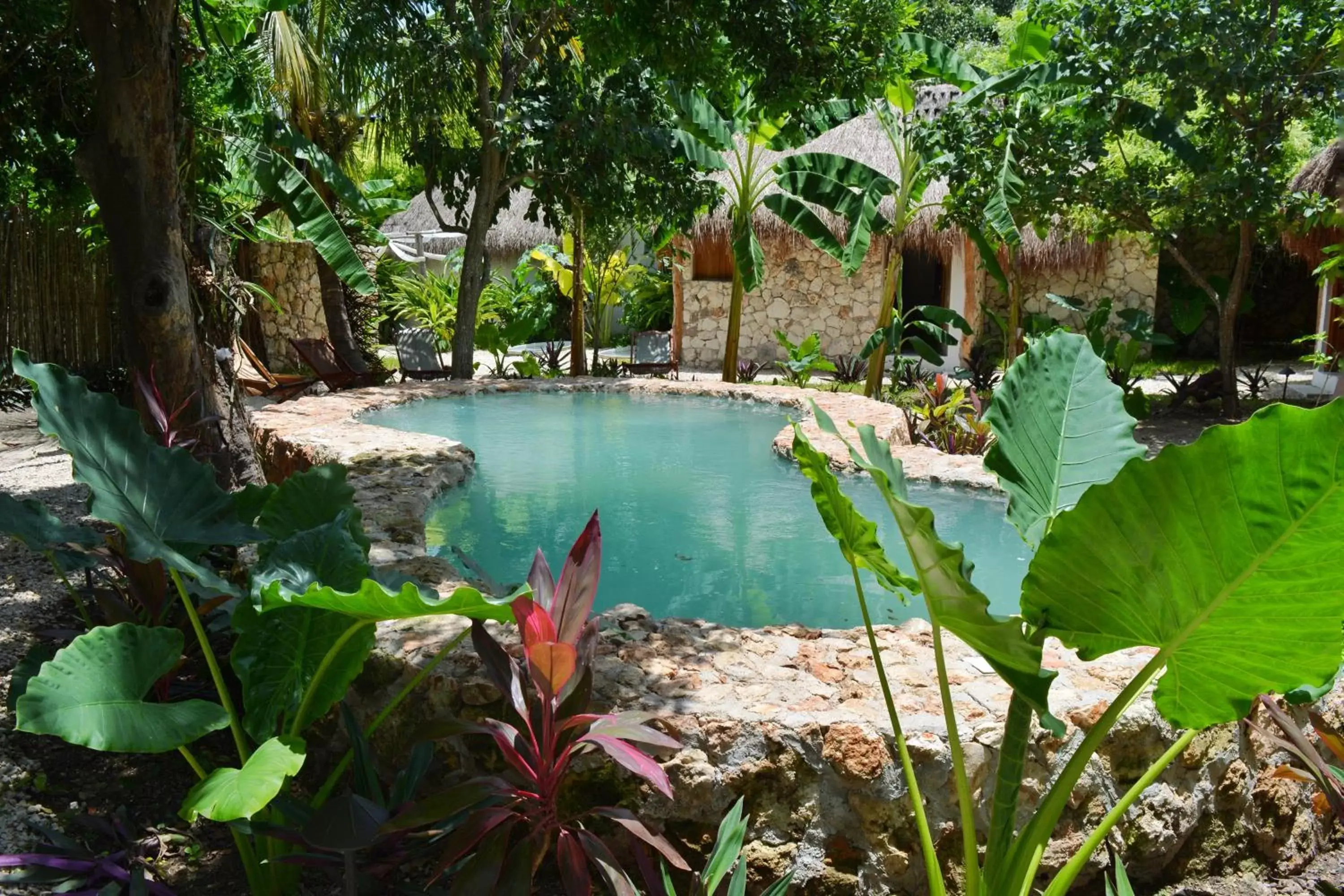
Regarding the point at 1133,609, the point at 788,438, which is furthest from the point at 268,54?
the point at 1133,609

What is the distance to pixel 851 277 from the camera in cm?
1454

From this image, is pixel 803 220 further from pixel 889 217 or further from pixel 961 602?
pixel 961 602

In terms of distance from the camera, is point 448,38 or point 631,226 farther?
point 631,226

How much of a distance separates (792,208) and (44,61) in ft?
27.7

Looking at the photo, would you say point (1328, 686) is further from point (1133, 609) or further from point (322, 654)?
point (322, 654)

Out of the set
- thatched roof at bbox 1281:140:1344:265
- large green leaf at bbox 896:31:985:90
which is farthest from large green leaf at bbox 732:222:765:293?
thatched roof at bbox 1281:140:1344:265

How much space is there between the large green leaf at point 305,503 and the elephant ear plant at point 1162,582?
1272 mm

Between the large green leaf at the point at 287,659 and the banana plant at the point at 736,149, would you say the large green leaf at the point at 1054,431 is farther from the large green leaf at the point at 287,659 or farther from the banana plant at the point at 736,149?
the banana plant at the point at 736,149

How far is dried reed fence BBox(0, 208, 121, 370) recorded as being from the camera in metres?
9.02

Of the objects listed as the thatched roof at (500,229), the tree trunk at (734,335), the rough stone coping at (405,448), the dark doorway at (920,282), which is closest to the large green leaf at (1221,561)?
the rough stone coping at (405,448)

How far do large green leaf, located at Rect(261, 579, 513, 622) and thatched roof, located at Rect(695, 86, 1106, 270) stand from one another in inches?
521

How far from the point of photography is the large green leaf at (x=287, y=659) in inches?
89.4

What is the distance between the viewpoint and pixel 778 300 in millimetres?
15938

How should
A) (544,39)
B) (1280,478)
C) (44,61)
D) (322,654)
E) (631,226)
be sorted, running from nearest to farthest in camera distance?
(1280,478) → (322,654) → (44,61) → (544,39) → (631,226)
